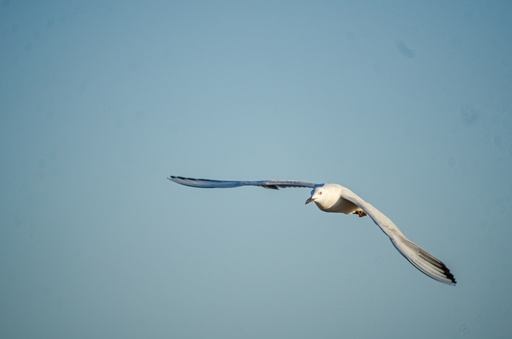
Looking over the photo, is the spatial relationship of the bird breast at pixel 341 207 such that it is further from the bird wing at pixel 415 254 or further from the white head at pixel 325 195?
the bird wing at pixel 415 254

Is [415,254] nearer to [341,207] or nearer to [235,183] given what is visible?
[341,207]

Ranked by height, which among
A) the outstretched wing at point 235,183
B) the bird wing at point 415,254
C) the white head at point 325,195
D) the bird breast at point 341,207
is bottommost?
the bird wing at point 415,254

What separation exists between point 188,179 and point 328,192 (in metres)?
4.40

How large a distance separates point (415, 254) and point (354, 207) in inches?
183

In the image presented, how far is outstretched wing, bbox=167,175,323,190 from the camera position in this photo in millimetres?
15273

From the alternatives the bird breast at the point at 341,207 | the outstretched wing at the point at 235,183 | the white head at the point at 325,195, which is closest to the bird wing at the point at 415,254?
the white head at the point at 325,195

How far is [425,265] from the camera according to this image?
1044cm

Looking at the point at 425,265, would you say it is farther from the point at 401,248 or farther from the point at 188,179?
the point at 188,179

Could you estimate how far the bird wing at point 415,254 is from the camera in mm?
10227

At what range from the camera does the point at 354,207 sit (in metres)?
15.2

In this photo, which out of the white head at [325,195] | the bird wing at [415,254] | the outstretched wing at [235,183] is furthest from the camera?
the outstretched wing at [235,183]

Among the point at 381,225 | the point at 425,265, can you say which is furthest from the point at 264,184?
the point at 425,265

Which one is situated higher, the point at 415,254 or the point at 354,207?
the point at 354,207

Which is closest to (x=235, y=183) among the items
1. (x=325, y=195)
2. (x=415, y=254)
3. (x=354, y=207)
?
(x=325, y=195)
